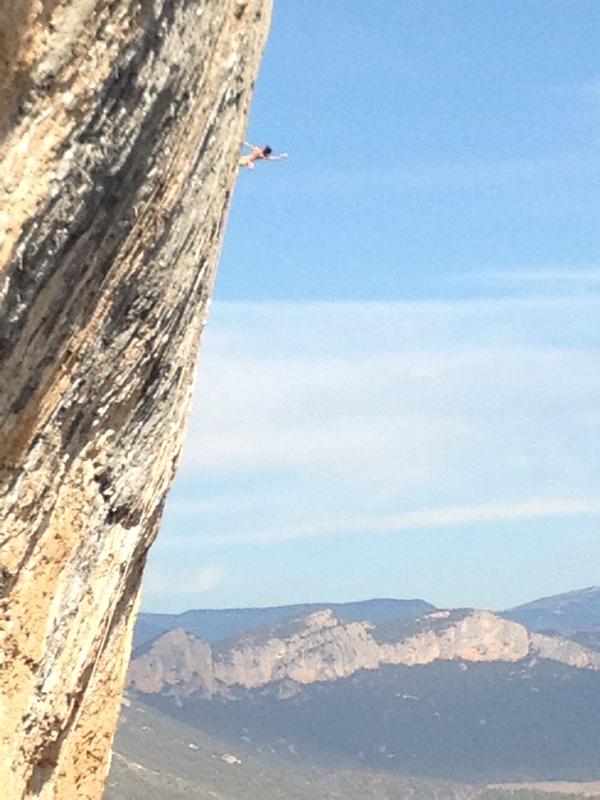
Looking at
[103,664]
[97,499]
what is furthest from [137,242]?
[103,664]

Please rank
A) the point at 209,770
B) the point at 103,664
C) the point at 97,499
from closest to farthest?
1. the point at 97,499
2. the point at 103,664
3. the point at 209,770

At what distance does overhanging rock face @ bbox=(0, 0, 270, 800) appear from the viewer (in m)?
7.62

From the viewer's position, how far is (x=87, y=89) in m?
7.70

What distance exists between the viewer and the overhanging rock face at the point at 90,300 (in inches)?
300

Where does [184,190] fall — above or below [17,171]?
above

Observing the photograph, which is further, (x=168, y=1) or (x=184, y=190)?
(x=184, y=190)

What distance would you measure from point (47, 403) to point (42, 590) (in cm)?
195

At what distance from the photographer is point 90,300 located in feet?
29.2

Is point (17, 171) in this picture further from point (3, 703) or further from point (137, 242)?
point (3, 703)

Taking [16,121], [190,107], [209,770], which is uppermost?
[190,107]

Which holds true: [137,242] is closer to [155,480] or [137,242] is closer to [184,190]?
[184,190]

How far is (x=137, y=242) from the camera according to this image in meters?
9.05

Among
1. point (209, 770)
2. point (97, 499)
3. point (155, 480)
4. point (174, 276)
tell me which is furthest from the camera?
point (209, 770)

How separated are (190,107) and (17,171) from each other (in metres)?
1.68
